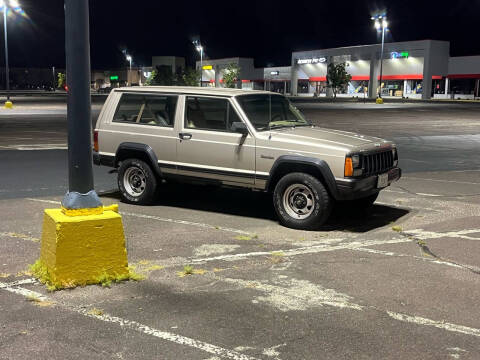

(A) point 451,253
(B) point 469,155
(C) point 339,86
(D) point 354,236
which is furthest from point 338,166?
(C) point 339,86

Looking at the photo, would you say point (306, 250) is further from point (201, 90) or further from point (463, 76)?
point (463, 76)

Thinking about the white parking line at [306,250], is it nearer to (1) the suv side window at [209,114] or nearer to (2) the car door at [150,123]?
(1) the suv side window at [209,114]

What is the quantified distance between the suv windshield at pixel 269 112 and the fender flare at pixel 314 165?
66 cm

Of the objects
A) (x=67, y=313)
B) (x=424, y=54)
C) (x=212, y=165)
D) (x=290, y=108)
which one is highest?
(x=424, y=54)

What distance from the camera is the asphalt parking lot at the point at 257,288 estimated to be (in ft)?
13.0

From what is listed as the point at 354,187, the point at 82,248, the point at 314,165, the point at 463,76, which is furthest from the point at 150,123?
the point at 463,76

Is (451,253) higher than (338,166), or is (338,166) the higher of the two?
(338,166)

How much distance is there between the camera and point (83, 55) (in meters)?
4.95

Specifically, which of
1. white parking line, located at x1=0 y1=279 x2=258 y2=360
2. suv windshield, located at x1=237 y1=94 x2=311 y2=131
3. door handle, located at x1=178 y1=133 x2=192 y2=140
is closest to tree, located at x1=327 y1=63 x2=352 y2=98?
suv windshield, located at x1=237 y1=94 x2=311 y2=131

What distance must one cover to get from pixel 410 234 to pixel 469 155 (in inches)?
376

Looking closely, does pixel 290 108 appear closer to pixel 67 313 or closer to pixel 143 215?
pixel 143 215

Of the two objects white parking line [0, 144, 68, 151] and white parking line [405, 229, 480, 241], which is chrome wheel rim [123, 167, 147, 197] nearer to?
white parking line [405, 229, 480, 241]

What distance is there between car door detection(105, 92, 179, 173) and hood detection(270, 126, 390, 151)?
5.55 feet

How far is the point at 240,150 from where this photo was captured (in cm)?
769
